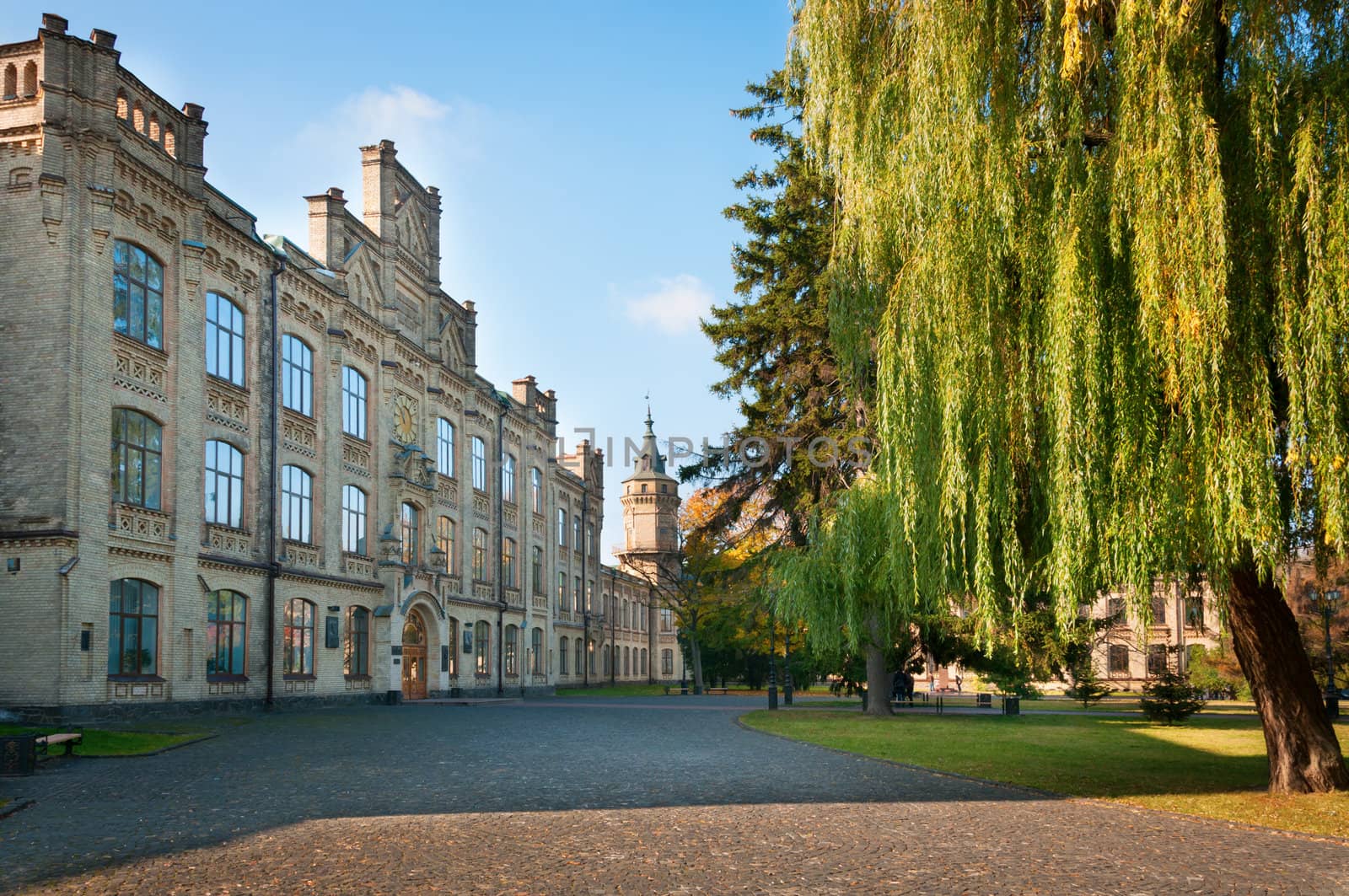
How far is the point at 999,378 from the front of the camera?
12.9m

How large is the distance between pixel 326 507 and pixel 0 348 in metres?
12.7

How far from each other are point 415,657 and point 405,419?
929cm

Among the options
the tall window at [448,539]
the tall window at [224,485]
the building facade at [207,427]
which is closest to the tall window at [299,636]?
the building facade at [207,427]

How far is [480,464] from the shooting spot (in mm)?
51750

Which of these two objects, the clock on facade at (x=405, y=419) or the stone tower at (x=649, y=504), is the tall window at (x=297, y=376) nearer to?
the clock on facade at (x=405, y=419)

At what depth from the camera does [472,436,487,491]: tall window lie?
168ft

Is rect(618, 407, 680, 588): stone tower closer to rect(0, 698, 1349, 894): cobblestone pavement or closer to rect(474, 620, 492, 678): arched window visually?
rect(474, 620, 492, 678): arched window

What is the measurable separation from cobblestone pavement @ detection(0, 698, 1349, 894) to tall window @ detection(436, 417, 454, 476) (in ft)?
94.1

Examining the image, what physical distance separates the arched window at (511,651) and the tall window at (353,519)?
15130 mm

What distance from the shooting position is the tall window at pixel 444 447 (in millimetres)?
Answer: 46672

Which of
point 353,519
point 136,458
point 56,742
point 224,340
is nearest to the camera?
point 56,742

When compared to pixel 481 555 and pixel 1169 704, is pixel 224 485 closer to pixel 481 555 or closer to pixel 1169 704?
pixel 481 555

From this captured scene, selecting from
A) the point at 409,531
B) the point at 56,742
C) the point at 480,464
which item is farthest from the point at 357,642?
the point at 56,742

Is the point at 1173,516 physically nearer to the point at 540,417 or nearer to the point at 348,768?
the point at 348,768
